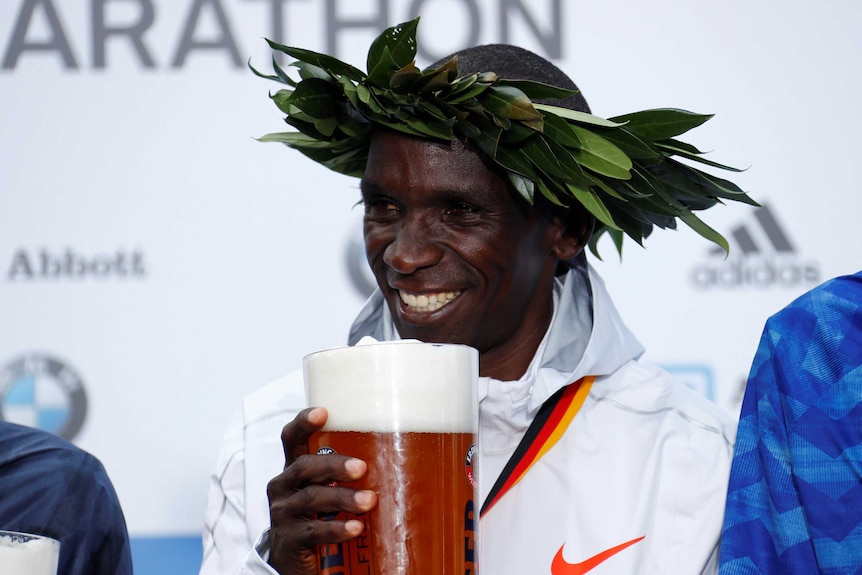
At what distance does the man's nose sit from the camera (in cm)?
202

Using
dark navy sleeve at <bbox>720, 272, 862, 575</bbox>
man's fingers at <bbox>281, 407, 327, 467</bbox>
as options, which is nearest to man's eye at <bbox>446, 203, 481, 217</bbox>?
dark navy sleeve at <bbox>720, 272, 862, 575</bbox>

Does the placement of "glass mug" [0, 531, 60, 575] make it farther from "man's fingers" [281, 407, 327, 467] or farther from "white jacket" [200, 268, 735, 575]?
"white jacket" [200, 268, 735, 575]

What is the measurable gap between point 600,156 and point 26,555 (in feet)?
3.56

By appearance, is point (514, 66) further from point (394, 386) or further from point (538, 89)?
point (394, 386)

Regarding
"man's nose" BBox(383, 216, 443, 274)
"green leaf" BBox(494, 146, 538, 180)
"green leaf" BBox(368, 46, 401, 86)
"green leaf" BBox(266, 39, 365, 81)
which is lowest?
"man's nose" BBox(383, 216, 443, 274)

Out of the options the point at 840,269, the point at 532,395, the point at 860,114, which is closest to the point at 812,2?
the point at 860,114

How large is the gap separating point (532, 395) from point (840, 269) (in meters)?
1.35

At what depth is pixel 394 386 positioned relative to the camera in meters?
1.39

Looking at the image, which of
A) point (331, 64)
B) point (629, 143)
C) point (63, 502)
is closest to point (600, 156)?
point (629, 143)

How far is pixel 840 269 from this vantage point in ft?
10.4

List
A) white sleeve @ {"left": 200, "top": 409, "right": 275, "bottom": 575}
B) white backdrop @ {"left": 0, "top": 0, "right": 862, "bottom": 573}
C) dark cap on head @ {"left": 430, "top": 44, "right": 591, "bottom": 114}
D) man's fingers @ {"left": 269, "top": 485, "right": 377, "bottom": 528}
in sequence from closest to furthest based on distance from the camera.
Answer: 1. man's fingers @ {"left": 269, "top": 485, "right": 377, "bottom": 528}
2. white sleeve @ {"left": 200, "top": 409, "right": 275, "bottom": 575}
3. dark cap on head @ {"left": 430, "top": 44, "right": 591, "bottom": 114}
4. white backdrop @ {"left": 0, "top": 0, "right": 862, "bottom": 573}

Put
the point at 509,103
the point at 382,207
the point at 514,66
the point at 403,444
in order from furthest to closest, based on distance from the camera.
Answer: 1. the point at 514,66
2. the point at 382,207
3. the point at 509,103
4. the point at 403,444

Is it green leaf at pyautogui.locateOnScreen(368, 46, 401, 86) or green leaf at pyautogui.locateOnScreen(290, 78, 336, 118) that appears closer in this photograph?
green leaf at pyautogui.locateOnScreen(368, 46, 401, 86)

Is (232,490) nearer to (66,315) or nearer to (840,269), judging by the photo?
(66,315)
